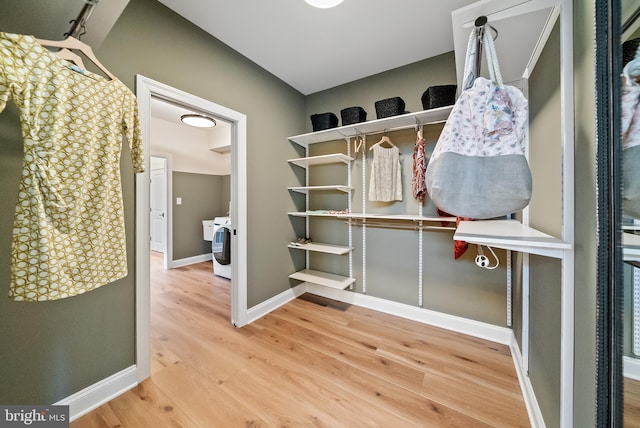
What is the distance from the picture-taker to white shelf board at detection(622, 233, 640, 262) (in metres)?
0.47

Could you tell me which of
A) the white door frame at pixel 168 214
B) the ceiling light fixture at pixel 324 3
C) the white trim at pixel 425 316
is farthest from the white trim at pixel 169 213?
the ceiling light fixture at pixel 324 3

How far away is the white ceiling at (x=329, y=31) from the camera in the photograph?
155 centimetres

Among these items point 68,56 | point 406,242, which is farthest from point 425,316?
point 68,56

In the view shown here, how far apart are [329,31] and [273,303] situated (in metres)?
2.61

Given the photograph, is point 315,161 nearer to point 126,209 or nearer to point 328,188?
point 328,188

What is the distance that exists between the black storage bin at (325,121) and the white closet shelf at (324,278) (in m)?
1.68

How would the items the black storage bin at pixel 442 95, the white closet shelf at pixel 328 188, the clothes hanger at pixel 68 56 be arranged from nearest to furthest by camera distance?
the clothes hanger at pixel 68 56 → the black storage bin at pixel 442 95 → the white closet shelf at pixel 328 188

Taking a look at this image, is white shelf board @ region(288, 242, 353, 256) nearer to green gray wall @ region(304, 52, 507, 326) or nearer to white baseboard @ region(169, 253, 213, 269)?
green gray wall @ region(304, 52, 507, 326)

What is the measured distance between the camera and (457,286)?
2020 mm

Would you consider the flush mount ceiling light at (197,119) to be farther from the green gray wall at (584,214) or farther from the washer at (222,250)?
the green gray wall at (584,214)

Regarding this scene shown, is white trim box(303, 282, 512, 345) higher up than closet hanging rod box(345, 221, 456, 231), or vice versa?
closet hanging rod box(345, 221, 456, 231)

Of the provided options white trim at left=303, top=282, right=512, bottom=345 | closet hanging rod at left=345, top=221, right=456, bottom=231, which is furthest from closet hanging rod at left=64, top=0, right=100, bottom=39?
white trim at left=303, top=282, right=512, bottom=345

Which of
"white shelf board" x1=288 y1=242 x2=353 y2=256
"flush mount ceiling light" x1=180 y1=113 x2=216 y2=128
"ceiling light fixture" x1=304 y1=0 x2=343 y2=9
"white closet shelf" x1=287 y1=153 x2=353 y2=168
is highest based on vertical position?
"flush mount ceiling light" x1=180 y1=113 x2=216 y2=128

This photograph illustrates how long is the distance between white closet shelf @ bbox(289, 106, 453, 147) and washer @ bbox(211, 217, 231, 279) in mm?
1832
